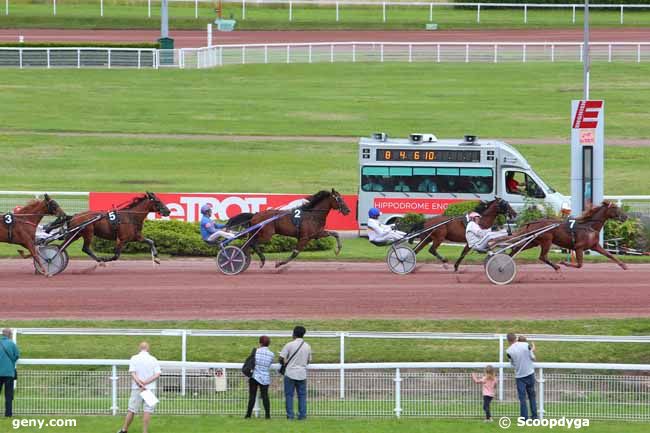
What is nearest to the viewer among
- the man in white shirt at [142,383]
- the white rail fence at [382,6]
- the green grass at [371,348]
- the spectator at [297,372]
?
the man in white shirt at [142,383]

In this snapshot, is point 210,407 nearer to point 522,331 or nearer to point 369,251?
→ point 522,331

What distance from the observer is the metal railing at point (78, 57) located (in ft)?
158

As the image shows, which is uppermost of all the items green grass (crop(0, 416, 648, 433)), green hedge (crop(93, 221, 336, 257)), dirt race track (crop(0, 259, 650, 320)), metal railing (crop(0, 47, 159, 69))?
metal railing (crop(0, 47, 159, 69))

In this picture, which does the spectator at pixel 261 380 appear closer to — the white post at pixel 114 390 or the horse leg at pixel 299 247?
the white post at pixel 114 390

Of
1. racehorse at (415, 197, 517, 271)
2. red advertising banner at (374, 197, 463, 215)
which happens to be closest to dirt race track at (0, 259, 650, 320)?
racehorse at (415, 197, 517, 271)

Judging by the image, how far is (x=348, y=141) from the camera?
36969 mm

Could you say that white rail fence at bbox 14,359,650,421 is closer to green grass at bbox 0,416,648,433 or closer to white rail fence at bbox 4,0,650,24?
green grass at bbox 0,416,648,433

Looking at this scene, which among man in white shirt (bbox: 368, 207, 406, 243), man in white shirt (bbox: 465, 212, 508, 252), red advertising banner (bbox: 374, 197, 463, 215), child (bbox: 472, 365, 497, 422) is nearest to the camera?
child (bbox: 472, 365, 497, 422)

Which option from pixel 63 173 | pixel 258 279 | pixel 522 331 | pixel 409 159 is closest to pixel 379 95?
pixel 63 173

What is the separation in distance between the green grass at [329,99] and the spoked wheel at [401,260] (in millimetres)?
13082

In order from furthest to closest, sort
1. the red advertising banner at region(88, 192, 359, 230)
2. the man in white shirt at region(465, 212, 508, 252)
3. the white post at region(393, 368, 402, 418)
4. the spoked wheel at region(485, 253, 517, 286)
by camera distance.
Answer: the red advertising banner at region(88, 192, 359, 230)
the spoked wheel at region(485, 253, 517, 286)
the man in white shirt at region(465, 212, 508, 252)
the white post at region(393, 368, 402, 418)

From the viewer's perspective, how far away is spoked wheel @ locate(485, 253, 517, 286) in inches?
813

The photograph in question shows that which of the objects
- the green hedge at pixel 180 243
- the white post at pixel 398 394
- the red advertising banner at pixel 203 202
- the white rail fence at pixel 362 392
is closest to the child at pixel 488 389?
the white rail fence at pixel 362 392

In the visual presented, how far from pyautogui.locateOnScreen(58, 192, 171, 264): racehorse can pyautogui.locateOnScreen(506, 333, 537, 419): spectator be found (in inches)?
381
